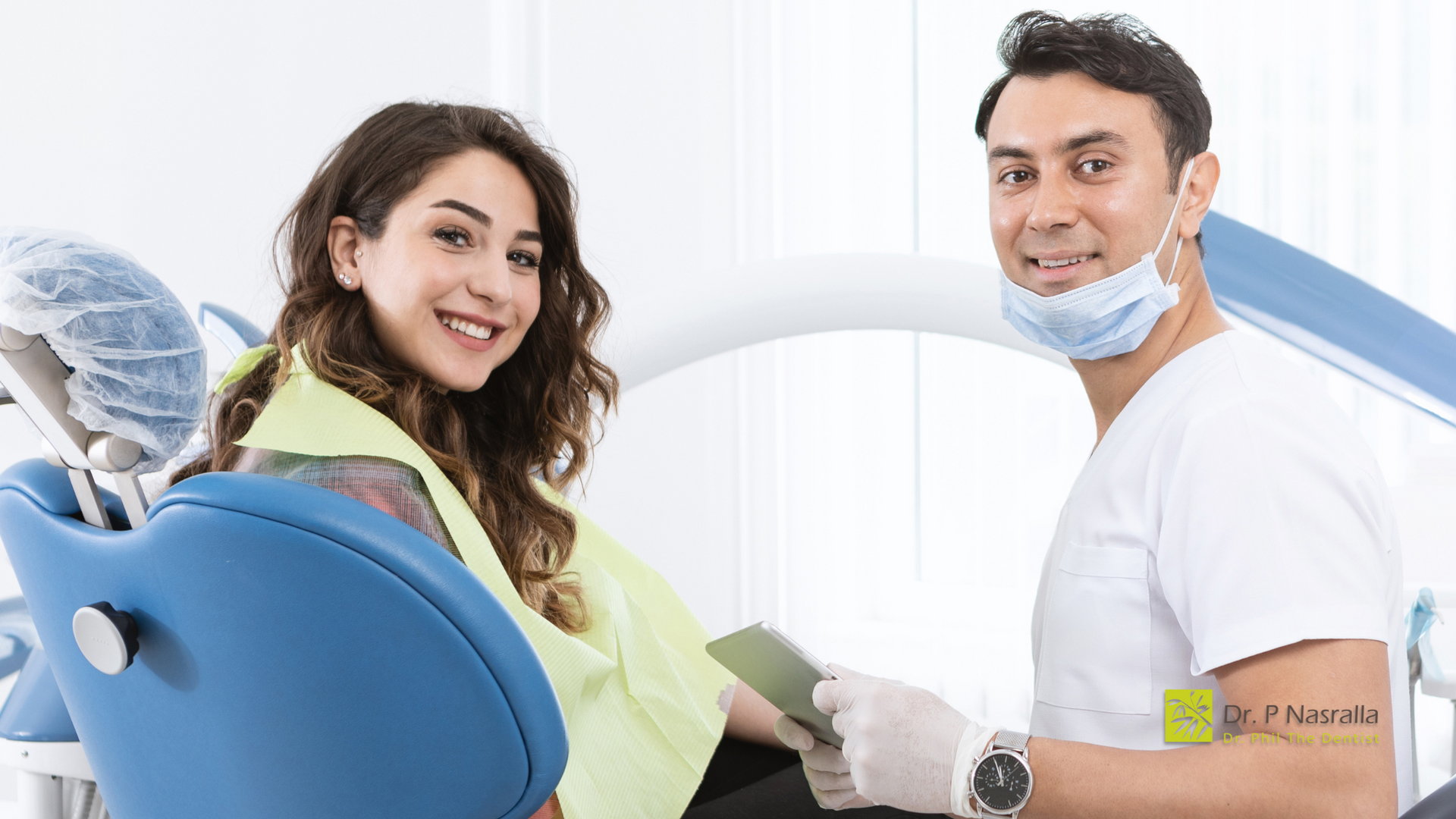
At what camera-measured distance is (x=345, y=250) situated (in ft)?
3.86

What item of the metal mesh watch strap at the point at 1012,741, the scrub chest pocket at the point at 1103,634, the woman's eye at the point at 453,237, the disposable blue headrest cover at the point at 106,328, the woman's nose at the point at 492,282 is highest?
the woman's eye at the point at 453,237

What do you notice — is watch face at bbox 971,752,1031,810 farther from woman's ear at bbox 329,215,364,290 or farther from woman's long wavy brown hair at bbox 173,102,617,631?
woman's ear at bbox 329,215,364,290

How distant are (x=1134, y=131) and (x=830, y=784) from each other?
0.83 metres

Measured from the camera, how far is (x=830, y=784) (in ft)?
3.80

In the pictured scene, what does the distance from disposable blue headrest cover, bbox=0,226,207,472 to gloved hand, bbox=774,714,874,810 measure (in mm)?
755

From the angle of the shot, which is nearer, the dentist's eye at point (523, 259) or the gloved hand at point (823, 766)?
the gloved hand at point (823, 766)

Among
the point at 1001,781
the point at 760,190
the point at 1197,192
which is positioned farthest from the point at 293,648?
the point at 760,190

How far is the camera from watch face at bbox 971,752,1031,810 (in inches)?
33.1

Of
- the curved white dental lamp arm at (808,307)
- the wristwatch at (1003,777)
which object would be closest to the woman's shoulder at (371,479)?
the wristwatch at (1003,777)

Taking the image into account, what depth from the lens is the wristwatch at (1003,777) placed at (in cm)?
84

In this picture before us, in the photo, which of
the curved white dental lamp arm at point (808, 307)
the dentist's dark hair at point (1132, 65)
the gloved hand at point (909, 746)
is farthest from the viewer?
the curved white dental lamp arm at point (808, 307)

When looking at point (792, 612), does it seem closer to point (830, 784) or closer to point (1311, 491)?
point (830, 784)

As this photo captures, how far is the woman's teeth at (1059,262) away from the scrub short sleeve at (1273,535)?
0.88ft

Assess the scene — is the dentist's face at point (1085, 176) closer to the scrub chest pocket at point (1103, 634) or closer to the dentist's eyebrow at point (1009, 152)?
the dentist's eyebrow at point (1009, 152)
